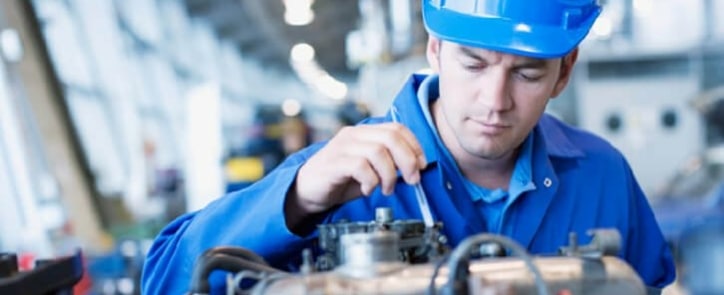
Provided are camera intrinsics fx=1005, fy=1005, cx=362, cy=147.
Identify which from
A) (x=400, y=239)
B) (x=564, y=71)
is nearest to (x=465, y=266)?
(x=400, y=239)

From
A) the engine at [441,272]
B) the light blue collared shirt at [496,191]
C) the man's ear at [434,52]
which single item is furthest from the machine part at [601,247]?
the man's ear at [434,52]

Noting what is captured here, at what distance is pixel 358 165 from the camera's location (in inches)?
45.2

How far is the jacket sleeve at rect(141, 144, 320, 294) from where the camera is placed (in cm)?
126

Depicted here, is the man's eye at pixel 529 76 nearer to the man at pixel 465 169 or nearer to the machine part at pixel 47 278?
the man at pixel 465 169

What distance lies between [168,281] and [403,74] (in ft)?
13.6

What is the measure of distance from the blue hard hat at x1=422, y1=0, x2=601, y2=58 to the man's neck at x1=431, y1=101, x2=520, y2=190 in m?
0.15

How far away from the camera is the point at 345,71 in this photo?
2734 cm

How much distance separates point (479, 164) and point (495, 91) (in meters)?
0.17

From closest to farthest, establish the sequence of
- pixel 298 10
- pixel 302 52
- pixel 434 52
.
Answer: pixel 434 52 < pixel 298 10 < pixel 302 52

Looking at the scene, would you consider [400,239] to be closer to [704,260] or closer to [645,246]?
[645,246]

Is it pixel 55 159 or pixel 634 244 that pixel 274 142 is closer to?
pixel 55 159

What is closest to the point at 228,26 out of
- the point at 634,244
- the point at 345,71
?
the point at 345,71

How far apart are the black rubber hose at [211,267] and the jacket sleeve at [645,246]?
0.72 m

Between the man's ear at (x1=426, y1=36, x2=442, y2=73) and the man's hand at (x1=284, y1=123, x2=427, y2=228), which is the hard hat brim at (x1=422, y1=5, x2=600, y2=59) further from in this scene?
the man's hand at (x1=284, y1=123, x2=427, y2=228)
